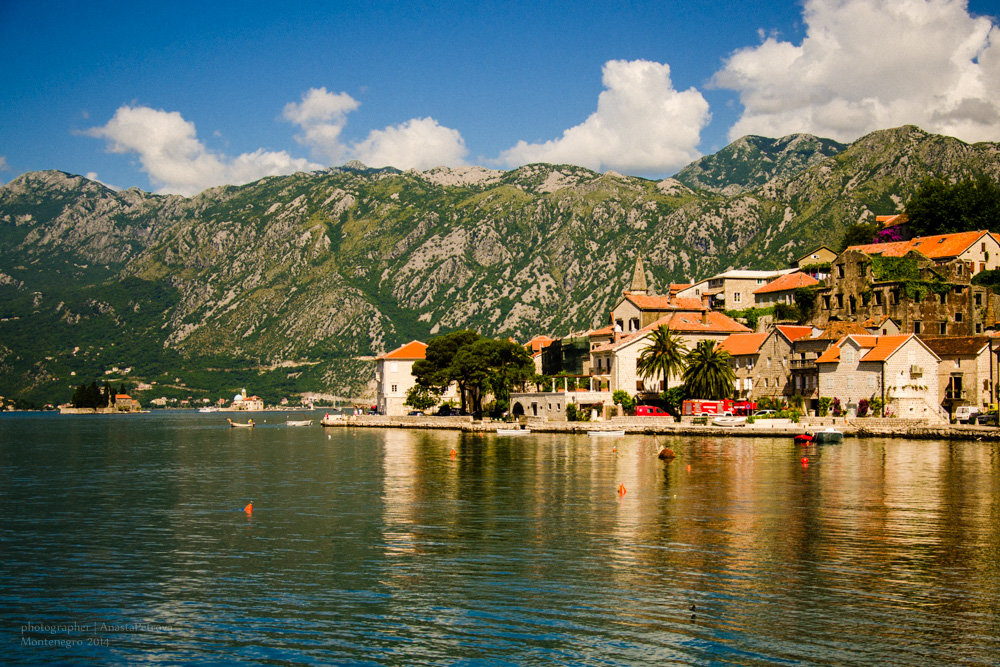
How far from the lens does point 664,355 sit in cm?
10012

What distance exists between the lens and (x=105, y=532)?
36219 mm

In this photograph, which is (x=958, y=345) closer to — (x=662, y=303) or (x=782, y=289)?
(x=782, y=289)

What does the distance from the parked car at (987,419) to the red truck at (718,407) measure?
23396mm

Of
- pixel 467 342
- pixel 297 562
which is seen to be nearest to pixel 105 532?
pixel 297 562

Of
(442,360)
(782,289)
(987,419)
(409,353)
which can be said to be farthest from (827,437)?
(409,353)

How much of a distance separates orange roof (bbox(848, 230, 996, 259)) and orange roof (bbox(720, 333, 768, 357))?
1579 centimetres

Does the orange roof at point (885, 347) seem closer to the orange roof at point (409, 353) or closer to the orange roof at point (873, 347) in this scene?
the orange roof at point (873, 347)

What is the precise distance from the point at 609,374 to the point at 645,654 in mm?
88211

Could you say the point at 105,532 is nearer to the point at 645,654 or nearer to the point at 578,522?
the point at 578,522

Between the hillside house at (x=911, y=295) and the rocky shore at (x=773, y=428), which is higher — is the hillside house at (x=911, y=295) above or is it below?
above

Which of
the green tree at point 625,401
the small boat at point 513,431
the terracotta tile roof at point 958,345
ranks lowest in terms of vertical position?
the small boat at point 513,431

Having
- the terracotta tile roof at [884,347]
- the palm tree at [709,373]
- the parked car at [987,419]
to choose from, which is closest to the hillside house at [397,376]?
the palm tree at [709,373]

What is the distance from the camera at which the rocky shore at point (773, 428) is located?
255 feet

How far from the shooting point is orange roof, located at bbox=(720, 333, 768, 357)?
322 feet
